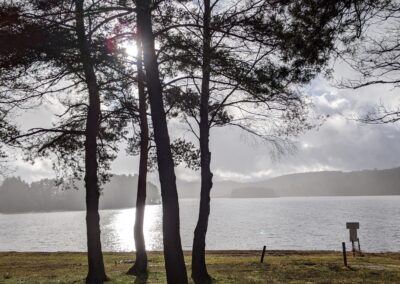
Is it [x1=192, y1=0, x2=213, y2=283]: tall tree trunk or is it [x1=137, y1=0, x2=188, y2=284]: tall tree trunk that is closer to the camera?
[x1=137, y1=0, x2=188, y2=284]: tall tree trunk

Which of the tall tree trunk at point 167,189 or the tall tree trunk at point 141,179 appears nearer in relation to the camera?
the tall tree trunk at point 167,189

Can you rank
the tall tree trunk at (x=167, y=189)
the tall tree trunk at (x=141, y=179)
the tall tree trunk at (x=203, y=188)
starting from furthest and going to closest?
the tall tree trunk at (x=141, y=179)
the tall tree trunk at (x=203, y=188)
the tall tree trunk at (x=167, y=189)

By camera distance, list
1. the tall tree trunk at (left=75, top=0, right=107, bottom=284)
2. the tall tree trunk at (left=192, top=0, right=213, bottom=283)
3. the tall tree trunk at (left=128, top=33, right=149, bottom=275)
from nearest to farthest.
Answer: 1. the tall tree trunk at (left=75, top=0, right=107, bottom=284)
2. the tall tree trunk at (left=192, top=0, right=213, bottom=283)
3. the tall tree trunk at (left=128, top=33, right=149, bottom=275)

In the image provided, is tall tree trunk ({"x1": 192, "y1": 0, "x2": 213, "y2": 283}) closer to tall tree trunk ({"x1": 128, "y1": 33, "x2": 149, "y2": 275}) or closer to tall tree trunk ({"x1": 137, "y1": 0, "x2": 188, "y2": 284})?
tall tree trunk ({"x1": 128, "y1": 33, "x2": 149, "y2": 275})

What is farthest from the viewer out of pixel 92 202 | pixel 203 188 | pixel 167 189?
pixel 203 188

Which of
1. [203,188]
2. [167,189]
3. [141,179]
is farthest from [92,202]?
[167,189]

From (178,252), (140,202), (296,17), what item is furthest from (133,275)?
(296,17)

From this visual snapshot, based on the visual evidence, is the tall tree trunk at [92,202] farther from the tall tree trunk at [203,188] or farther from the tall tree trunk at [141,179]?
the tall tree trunk at [141,179]

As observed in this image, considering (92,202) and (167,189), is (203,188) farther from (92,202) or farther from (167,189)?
(167,189)

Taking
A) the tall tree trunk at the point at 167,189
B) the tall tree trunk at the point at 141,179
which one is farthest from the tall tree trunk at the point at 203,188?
the tall tree trunk at the point at 167,189

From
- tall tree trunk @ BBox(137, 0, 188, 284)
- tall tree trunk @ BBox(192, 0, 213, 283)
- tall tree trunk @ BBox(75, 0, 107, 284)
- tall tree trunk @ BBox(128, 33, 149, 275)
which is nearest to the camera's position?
tall tree trunk @ BBox(137, 0, 188, 284)

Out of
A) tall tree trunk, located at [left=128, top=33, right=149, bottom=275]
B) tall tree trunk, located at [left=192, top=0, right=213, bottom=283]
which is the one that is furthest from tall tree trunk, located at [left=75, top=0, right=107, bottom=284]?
tall tree trunk, located at [left=128, top=33, right=149, bottom=275]

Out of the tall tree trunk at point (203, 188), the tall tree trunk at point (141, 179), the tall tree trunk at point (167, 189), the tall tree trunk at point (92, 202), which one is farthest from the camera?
the tall tree trunk at point (141, 179)

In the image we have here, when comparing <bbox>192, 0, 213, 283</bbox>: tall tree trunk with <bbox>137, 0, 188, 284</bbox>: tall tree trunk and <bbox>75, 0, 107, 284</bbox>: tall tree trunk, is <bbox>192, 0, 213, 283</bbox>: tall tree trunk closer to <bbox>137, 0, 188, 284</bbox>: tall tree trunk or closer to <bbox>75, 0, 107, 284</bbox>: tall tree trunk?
<bbox>75, 0, 107, 284</bbox>: tall tree trunk
